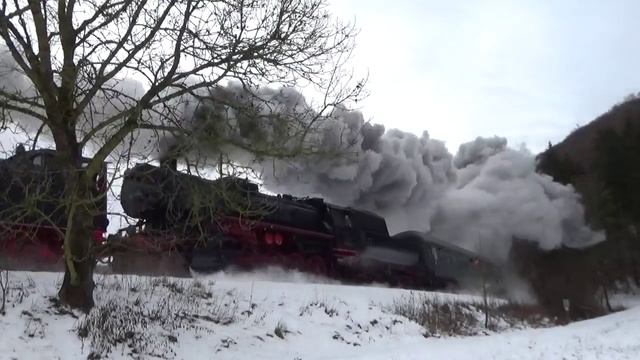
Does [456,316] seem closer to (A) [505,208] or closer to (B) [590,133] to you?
(A) [505,208]

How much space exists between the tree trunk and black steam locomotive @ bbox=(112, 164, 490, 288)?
0.51m

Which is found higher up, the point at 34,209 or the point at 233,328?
the point at 34,209

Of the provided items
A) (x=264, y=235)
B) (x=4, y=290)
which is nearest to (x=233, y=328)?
(x=4, y=290)

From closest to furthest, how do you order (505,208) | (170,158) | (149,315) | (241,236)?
(170,158) → (149,315) → (241,236) → (505,208)

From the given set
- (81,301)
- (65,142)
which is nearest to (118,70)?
(65,142)

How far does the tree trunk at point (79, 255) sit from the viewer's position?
8.60 metres

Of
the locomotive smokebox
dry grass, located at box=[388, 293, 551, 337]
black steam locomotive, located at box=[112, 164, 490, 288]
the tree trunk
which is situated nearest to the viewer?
the tree trunk

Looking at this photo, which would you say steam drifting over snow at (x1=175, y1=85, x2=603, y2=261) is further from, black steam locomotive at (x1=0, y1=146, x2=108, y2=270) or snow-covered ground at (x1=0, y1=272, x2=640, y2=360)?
black steam locomotive at (x1=0, y1=146, x2=108, y2=270)

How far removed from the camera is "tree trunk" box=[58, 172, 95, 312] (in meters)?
8.60

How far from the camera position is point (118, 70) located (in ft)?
30.5

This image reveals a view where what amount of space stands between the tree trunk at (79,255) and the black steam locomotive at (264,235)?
510 millimetres

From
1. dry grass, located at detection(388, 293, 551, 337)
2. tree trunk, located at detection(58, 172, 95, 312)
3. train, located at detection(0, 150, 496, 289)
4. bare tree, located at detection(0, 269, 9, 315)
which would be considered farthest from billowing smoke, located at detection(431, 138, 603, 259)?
bare tree, located at detection(0, 269, 9, 315)

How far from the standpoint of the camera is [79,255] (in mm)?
9172

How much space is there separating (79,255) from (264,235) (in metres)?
6.64
